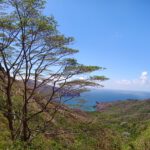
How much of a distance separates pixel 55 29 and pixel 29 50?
163 centimetres

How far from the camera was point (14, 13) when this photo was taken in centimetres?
1318

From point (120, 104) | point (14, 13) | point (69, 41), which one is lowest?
point (120, 104)

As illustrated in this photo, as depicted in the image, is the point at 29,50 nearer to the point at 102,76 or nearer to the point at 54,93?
the point at 54,93

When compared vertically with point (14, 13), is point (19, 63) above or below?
below

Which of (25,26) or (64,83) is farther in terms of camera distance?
(64,83)

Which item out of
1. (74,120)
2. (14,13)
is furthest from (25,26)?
(74,120)

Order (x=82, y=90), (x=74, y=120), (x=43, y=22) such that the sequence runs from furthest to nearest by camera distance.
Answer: (x=74, y=120), (x=82, y=90), (x=43, y=22)

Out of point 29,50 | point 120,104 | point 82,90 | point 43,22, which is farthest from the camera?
point 120,104

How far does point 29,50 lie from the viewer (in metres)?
14.0

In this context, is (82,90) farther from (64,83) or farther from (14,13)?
(14,13)

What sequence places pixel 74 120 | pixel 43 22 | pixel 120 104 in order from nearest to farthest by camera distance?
pixel 43 22 → pixel 74 120 → pixel 120 104

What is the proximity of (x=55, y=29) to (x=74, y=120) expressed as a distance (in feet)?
63.6

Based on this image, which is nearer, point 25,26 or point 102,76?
point 25,26

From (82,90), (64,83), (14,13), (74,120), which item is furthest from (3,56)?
(74,120)
